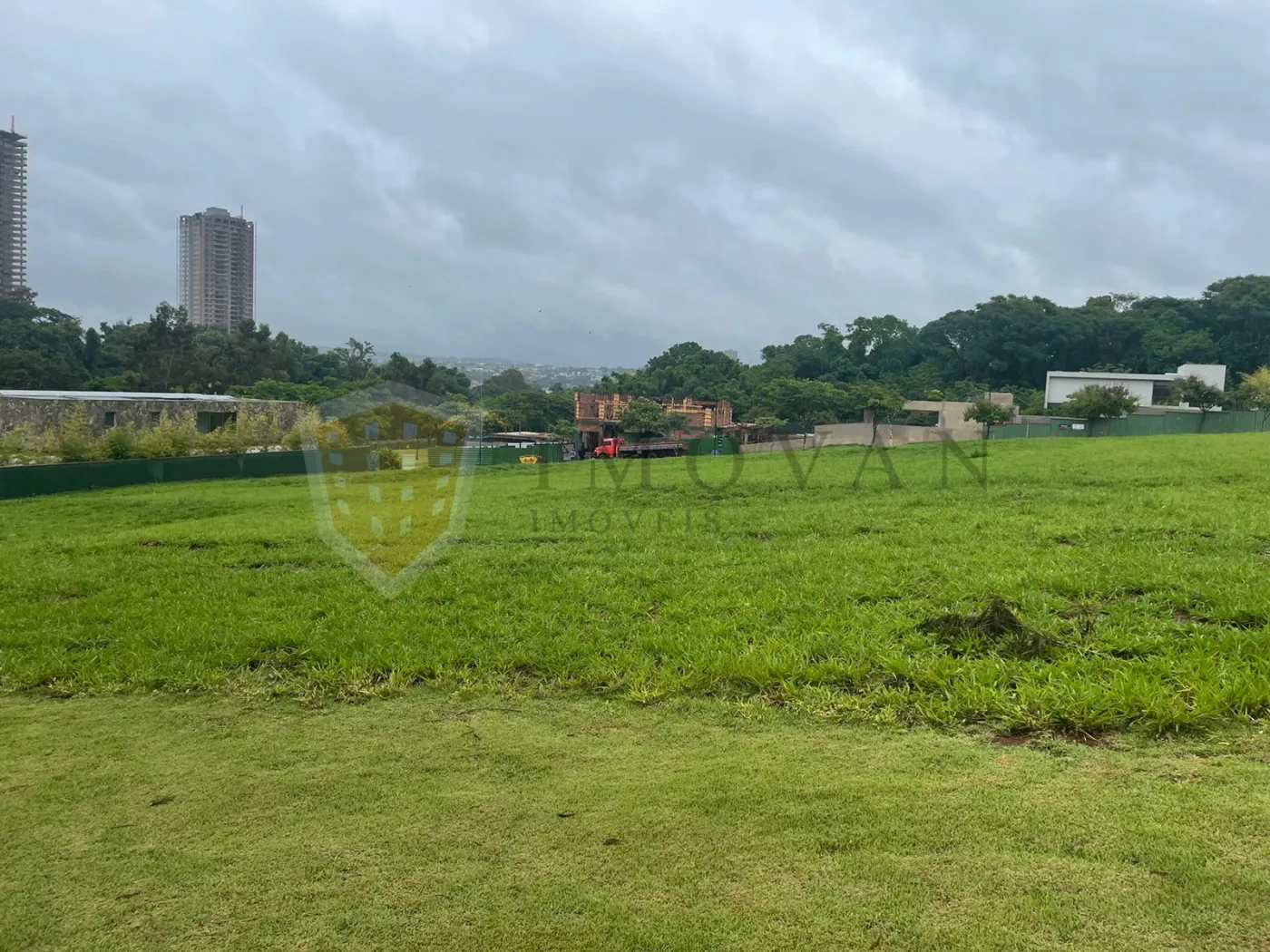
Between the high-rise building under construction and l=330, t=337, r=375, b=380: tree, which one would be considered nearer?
l=330, t=337, r=375, b=380: tree

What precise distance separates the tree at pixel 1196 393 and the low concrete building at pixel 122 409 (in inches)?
1600

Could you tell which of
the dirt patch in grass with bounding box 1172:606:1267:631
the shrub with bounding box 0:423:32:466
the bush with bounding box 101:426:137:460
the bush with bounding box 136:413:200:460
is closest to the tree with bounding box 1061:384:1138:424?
the dirt patch in grass with bounding box 1172:606:1267:631

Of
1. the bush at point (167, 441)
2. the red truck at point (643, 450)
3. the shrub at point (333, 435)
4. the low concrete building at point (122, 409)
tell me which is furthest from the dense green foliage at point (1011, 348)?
the shrub at point (333, 435)

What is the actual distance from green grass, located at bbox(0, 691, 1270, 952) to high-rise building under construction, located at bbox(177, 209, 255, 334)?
9735 cm

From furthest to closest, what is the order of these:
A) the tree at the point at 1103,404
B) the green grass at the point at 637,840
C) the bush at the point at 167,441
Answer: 1. the tree at the point at 1103,404
2. the bush at the point at 167,441
3. the green grass at the point at 637,840

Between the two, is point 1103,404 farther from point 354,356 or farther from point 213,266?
point 213,266

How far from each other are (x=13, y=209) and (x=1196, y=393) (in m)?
110

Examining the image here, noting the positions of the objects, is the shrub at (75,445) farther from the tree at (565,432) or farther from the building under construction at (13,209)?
the building under construction at (13,209)

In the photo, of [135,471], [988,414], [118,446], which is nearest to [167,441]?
[118,446]

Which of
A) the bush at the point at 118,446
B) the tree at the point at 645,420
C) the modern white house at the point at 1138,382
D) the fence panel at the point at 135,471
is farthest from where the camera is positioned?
the modern white house at the point at 1138,382

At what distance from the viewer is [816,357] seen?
74.8 metres

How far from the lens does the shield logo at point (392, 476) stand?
776 cm

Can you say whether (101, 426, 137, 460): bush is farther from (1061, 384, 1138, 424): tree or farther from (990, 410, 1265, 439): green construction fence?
(1061, 384, 1138, 424): tree

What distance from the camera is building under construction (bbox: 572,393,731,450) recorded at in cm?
4328
